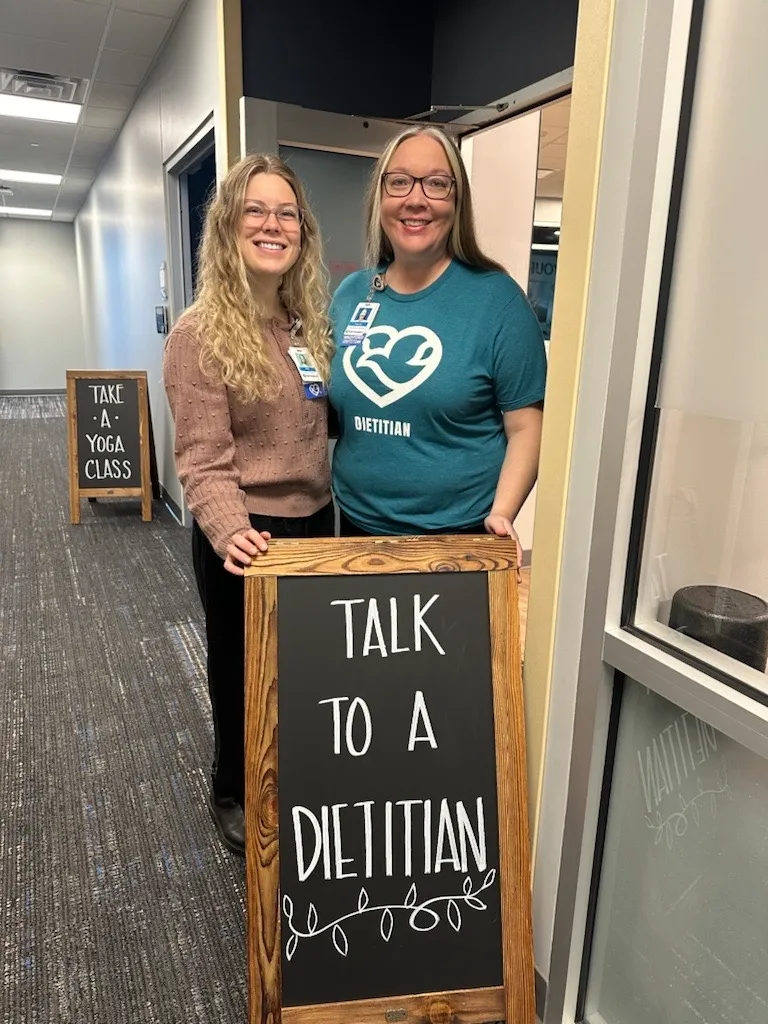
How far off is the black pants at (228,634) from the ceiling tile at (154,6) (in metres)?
2.87

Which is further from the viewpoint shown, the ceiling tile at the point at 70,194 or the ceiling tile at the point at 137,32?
the ceiling tile at the point at 70,194

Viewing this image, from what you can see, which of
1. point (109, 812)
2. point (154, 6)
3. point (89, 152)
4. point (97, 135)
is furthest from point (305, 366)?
point (89, 152)

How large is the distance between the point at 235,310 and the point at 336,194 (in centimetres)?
157

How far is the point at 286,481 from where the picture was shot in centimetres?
139

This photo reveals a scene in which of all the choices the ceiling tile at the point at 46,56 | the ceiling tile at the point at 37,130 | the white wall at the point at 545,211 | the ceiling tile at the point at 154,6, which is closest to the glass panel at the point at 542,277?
the white wall at the point at 545,211

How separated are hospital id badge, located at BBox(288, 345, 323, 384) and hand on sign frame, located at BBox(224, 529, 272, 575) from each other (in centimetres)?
32

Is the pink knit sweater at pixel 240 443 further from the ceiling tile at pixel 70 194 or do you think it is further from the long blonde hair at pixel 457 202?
the ceiling tile at pixel 70 194

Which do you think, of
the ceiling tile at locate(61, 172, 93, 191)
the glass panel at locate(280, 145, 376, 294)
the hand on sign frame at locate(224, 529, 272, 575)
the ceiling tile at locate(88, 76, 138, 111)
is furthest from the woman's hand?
the ceiling tile at locate(61, 172, 93, 191)

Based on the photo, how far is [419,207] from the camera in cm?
118

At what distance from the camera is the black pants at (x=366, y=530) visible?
1.25m

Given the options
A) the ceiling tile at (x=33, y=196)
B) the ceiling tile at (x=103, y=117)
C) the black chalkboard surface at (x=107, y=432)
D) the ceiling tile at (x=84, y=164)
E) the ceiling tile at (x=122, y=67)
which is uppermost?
the ceiling tile at (x=122, y=67)

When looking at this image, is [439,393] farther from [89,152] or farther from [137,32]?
[89,152]

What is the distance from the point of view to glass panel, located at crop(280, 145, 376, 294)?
258 cm

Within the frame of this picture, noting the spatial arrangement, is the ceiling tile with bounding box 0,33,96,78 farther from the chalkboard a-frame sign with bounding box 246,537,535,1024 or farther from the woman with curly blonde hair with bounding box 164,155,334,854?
the chalkboard a-frame sign with bounding box 246,537,535,1024
